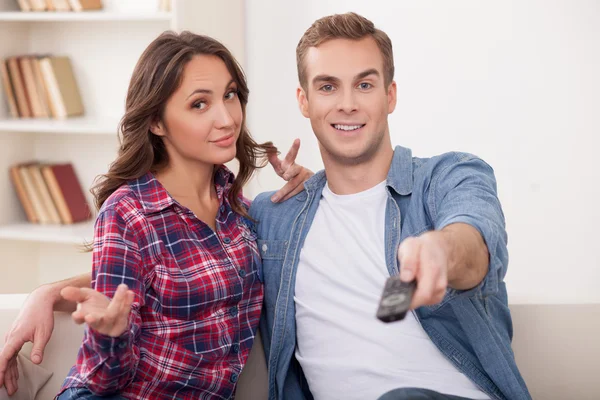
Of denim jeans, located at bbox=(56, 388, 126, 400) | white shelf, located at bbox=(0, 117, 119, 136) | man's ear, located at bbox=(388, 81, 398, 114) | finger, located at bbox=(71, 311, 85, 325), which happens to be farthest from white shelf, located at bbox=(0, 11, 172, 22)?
finger, located at bbox=(71, 311, 85, 325)

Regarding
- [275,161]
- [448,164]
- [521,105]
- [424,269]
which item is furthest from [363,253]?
[521,105]

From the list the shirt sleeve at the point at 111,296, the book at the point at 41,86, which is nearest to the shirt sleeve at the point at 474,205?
the shirt sleeve at the point at 111,296

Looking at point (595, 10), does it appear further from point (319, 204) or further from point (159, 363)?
point (159, 363)

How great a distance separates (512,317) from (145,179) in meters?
0.93

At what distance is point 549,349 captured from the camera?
1.84 meters

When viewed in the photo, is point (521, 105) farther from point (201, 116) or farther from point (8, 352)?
point (8, 352)

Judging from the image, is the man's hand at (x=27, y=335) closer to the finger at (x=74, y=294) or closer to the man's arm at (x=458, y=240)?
the finger at (x=74, y=294)

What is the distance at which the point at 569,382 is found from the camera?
1835 millimetres

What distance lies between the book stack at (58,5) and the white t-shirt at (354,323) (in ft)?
6.01

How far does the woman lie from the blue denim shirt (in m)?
0.07

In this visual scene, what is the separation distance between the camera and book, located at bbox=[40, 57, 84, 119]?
334 centimetres

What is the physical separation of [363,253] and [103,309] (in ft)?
2.12

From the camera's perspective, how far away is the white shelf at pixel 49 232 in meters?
3.25

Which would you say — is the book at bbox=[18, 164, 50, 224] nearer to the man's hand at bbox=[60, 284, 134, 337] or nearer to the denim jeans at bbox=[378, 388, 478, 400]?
the man's hand at bbox=[60, 284, 134, 337]
